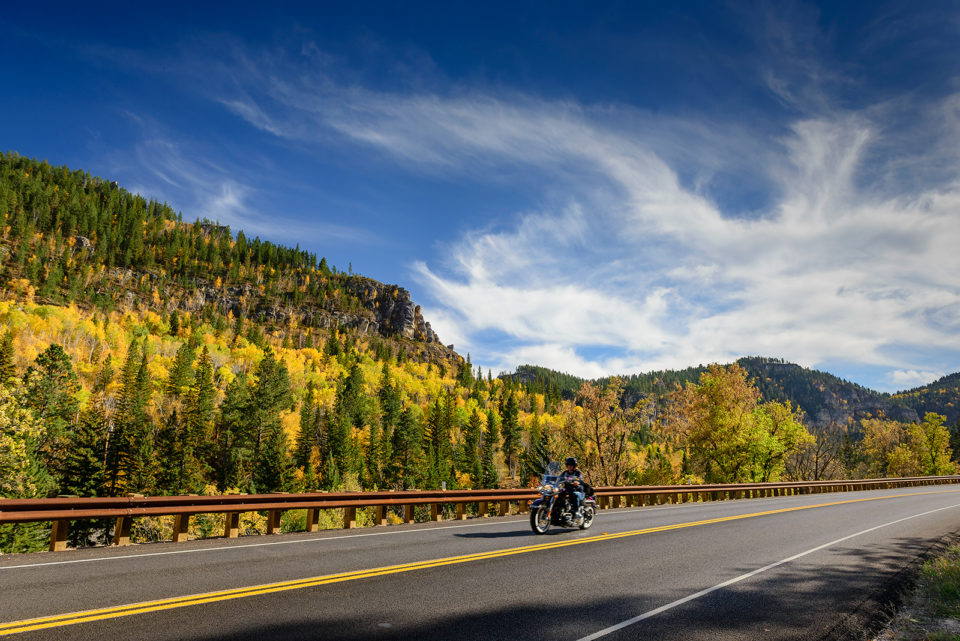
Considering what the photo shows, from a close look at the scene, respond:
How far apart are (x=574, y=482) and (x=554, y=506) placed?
747mm

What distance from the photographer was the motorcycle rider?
1271cm

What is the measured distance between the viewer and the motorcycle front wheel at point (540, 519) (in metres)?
12.2

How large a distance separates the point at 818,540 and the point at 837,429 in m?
61.0

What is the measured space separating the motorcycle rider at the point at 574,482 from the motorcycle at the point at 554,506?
69mm

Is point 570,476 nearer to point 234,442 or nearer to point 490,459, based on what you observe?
point 234,442

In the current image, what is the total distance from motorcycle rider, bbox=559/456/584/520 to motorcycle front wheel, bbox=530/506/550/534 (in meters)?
0.82

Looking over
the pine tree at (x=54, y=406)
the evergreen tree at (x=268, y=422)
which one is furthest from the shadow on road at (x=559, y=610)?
the evergreen tree at (x=268, y=422)

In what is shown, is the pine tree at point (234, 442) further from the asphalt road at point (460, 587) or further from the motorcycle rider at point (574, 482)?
the asphalt road at point (460, 587)

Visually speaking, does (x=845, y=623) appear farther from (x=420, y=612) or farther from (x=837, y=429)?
(x=837, y=429)

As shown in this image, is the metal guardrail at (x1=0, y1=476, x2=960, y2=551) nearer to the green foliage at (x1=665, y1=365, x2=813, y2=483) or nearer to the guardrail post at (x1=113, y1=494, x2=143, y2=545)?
the guardrail post at (x1=113, y1=494, x2=143, y2=545)

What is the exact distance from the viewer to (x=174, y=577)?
7.10 meters

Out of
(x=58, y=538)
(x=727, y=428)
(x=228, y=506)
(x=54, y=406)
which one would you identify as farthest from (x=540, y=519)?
(x=54, y=406)

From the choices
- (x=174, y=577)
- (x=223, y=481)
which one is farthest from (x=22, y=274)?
(x=174, y=577)

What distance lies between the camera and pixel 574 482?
1273 cm
